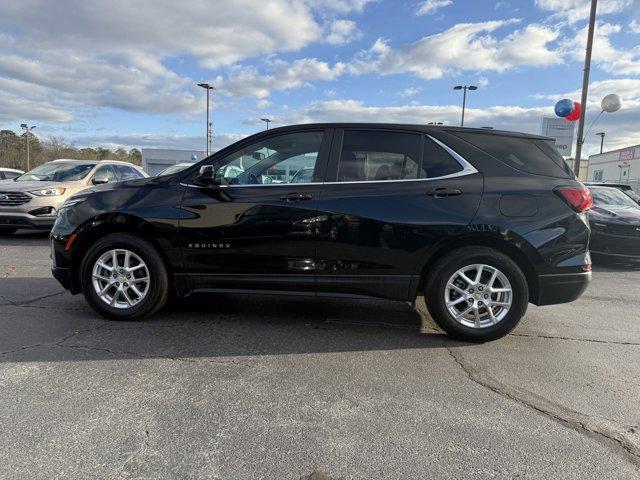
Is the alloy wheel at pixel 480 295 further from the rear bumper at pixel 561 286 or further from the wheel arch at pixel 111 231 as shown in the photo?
the wheel arch at pixel 111 231

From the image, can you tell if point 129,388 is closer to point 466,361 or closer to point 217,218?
point 217,218

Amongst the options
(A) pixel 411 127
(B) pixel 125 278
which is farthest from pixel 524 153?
(B) pixel 125 278

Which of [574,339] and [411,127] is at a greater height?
[411,127]

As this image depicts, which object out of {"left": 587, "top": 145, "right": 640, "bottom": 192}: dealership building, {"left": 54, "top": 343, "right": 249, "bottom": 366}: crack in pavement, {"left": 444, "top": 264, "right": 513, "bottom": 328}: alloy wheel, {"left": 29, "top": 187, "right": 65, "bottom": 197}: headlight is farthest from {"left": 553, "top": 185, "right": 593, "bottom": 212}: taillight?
{"left": 587, "top": 145, "right": 640, "bottom": 192}: dealership building

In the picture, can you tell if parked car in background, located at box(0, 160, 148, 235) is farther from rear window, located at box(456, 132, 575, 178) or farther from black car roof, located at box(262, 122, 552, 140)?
rear window, located at box(456, 132, 575, 178)

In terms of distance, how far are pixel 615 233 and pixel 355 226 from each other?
21.6 ft

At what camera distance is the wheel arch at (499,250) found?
409cm

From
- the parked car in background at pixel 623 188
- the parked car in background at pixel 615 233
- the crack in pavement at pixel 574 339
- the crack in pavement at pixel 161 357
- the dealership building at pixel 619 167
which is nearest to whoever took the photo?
the crack in pavement at pixel 161 357

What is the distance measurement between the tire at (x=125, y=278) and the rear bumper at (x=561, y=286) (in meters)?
3.33

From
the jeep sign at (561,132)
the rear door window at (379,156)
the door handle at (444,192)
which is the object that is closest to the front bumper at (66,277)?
the rear door window at (379,156)

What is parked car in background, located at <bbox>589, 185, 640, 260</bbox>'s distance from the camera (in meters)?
8.45

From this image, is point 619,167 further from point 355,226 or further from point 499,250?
point 355,226

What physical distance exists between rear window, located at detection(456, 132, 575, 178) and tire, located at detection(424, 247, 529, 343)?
0.81 m

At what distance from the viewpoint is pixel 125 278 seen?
4.45m
